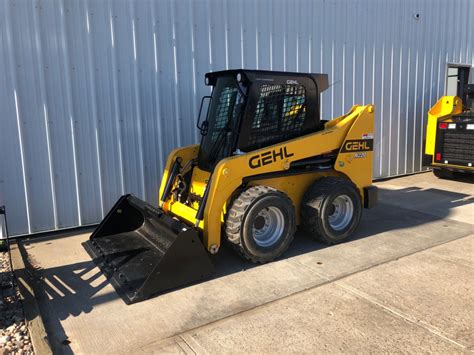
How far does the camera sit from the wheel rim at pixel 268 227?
15.5 ft

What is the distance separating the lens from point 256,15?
723 cm

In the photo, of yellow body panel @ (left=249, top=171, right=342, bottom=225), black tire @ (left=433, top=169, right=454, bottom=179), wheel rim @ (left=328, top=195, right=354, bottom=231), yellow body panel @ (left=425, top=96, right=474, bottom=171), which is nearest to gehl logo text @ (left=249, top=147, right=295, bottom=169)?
yellow body panel @ (left=249, top=171, right=342, bottom=225)

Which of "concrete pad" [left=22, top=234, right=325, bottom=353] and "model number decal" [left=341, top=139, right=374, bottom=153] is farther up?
"model number decal" [left=341, top=139, right=374, bottom=153]

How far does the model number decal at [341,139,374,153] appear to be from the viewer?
5410 millimetres

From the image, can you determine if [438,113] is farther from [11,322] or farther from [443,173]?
[11,322]

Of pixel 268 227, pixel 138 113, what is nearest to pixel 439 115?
pixel 268 227

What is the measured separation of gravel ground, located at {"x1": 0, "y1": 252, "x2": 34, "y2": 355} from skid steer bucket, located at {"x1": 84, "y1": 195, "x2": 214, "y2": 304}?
0.83 metres

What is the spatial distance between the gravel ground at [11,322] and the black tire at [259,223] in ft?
6.75

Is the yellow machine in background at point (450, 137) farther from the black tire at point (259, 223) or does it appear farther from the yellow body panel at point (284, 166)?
the black tire at point (259, 223)

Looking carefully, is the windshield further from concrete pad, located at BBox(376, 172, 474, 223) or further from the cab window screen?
concrete pad, located at BBox(376, 172, 474, 223)

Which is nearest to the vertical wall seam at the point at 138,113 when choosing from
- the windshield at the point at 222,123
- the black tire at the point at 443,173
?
the windshield at the point at 222,123

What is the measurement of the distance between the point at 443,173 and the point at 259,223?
663 cm

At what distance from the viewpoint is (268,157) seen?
4727 millimetres

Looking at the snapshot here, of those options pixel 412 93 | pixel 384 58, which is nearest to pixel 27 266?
pixel 384 58
